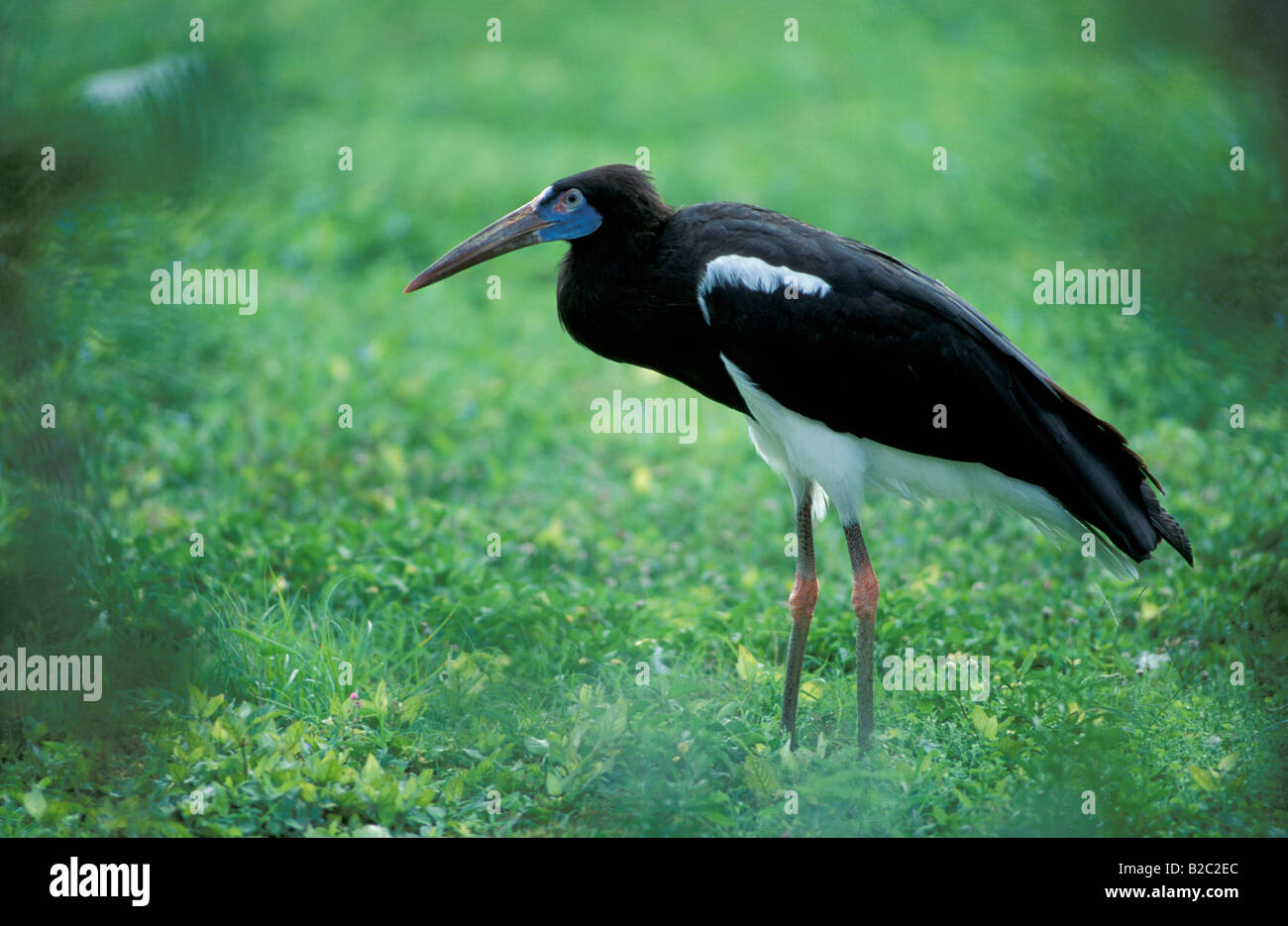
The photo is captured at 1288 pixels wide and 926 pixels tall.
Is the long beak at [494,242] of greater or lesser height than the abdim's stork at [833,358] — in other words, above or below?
above

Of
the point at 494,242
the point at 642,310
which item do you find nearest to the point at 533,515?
the point at 494,242

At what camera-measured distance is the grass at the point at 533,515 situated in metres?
4.30

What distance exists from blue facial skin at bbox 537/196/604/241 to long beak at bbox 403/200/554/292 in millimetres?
28

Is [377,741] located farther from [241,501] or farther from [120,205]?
[120,205]

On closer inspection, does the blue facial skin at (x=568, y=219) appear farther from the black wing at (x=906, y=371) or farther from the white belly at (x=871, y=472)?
the white belly at (x=871, y=472)

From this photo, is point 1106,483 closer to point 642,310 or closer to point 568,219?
point 642,310

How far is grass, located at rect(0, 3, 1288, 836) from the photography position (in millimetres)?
4297

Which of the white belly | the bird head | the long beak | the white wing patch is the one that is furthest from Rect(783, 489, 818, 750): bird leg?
the long beak

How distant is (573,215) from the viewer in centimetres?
469

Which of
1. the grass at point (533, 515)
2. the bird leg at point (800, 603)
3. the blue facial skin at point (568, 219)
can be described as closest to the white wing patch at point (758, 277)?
the blue facial skin at point (568, 219)

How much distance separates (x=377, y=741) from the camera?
4430 mm

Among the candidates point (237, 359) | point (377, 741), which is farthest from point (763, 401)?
point (237, 359)

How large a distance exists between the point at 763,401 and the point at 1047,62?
7.11m

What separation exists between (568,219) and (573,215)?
0.02 metres
